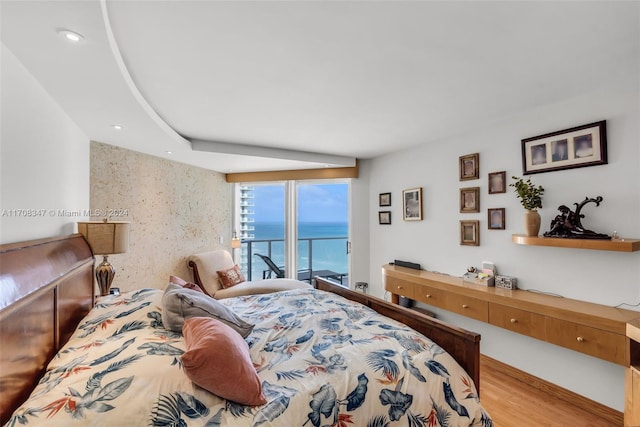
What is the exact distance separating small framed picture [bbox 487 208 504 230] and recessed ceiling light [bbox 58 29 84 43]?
332 centimetres

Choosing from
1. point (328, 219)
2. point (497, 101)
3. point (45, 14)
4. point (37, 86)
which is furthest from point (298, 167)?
point (45, 14)

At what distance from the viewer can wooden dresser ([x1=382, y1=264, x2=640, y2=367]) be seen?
6.17 ft

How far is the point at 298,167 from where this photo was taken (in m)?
4.48

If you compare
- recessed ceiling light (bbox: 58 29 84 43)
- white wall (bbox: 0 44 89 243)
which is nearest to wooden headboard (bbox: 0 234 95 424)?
white wall (bbox: 0 44 89 243)

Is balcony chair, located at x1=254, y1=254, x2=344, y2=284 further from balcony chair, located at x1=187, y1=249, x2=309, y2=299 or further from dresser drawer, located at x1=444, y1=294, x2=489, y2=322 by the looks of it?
dresser drawer, located at x1=444, y1=294, x2=489, y2=322

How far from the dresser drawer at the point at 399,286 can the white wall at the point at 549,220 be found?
42 cm

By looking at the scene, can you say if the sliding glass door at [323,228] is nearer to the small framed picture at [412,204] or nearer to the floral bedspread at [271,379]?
the small framed picture at [412,204]

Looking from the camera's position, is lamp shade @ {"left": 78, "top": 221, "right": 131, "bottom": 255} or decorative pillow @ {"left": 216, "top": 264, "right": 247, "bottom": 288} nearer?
lamp shade @ {"left": 78, "top": 221, "right": 131, "bottom": 255}

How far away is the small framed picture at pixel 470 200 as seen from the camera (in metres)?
3.05

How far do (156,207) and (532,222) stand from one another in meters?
4.10

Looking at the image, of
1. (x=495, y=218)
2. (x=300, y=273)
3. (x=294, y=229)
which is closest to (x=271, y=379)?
(x=495, y=218)

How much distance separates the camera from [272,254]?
5137 millimetres

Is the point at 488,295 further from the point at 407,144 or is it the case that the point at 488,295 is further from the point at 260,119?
the point at 260,119

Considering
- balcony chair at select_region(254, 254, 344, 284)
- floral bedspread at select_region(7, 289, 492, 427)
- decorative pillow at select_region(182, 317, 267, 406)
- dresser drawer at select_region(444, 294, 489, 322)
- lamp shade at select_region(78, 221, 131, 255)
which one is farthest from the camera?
balcony chair at select_region(254, 254, 344, 284)
